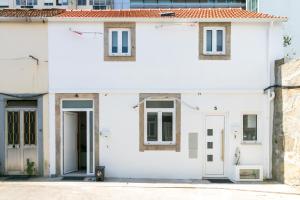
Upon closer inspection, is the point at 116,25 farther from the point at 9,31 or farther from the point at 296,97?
the point at 296,97

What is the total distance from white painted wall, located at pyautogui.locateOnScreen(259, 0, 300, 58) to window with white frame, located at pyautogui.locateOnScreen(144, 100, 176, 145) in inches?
656

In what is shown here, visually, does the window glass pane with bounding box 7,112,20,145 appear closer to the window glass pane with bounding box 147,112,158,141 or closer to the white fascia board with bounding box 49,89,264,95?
the white fascia board with bounding box 49,89,264,95

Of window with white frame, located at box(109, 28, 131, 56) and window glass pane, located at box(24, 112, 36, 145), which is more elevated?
window with white frame, located at box(109, 28, 131, 56)

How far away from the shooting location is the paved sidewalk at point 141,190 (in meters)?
12.6

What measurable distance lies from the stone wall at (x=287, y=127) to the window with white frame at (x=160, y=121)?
4.00m

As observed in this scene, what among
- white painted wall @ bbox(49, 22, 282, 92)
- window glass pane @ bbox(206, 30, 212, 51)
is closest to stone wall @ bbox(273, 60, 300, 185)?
white painted wall @ bbox(49, 22, 282, 92)

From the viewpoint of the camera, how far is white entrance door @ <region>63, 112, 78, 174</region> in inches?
635

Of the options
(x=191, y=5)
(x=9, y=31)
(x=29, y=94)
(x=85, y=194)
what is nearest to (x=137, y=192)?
(x=85, y=194)

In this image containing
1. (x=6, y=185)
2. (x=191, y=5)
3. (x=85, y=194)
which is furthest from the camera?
(x=191, y=5)

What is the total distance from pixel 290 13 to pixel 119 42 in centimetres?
2196

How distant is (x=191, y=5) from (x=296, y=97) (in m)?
45.2

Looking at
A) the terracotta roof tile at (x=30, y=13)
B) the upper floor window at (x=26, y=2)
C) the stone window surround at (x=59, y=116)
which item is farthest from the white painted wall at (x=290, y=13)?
the upper floor window at (x=26, y=2)

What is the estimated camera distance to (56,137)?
15836 millimetres

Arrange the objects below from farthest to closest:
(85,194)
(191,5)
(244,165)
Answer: (191,5), (244,165), (85,194)
